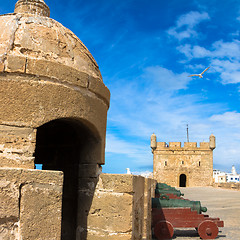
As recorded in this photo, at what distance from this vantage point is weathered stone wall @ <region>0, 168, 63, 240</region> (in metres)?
1.92

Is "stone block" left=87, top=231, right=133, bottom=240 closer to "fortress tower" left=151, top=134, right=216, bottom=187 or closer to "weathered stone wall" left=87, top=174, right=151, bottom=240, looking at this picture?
"weathered stone wall" left=87, top=174, right=151, bottom=240

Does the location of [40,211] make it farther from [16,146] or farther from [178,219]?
[178,219]

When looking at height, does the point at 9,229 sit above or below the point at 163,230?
above

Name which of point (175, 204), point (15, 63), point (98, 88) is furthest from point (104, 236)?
point (175, 204)

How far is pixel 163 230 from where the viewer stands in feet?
22.8

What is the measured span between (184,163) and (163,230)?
24670mm

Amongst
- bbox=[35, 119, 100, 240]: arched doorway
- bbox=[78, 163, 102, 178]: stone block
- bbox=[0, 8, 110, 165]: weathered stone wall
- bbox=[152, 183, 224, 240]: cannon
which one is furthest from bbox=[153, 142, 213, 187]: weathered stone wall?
bbox=[0, 8, 110, 165]: weathered stone wall

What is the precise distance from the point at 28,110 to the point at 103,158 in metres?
1.08

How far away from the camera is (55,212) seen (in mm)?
2104

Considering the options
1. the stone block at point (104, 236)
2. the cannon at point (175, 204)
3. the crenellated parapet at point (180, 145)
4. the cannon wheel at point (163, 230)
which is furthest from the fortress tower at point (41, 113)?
the crenellated parapet at point (180, 145)

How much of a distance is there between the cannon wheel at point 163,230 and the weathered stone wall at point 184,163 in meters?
24.3

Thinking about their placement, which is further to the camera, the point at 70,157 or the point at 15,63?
the point at 70,157

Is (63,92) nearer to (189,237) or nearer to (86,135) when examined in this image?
(86,135)

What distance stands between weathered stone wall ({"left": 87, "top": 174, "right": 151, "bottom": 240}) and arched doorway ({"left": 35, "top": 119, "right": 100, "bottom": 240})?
13 centimetres
